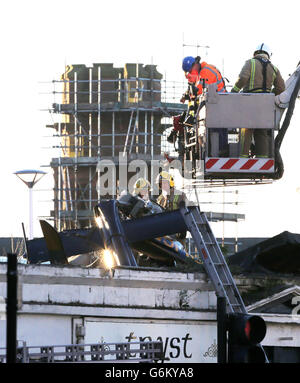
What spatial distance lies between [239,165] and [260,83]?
1361mm

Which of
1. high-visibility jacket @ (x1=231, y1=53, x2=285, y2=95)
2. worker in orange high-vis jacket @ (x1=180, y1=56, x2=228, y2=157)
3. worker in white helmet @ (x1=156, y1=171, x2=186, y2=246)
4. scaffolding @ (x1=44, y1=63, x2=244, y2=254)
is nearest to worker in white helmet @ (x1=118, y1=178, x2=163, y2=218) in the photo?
worker in orange high-vis jacket @ (x1=180, y1=56, x2=228, y2=157)

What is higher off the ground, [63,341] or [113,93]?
[113,93]

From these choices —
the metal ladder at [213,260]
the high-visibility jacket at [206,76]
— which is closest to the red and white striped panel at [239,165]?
the metal ladder at [213,260]

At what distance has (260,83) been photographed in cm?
2052

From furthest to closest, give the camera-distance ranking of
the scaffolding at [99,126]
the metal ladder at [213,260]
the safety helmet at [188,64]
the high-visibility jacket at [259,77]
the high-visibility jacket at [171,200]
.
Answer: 1. the scaffolding at [99,126]
2. the high-visibility jacket at [171,200]
3. the safety helmet at [188,64]
4. the high-visibility jacket at [259,77]
5. the metal ladder at [213,260]

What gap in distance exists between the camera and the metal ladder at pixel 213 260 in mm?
18656

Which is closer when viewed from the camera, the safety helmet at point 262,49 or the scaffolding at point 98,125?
the safety helmet at point 262,49

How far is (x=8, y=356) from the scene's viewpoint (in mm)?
11938

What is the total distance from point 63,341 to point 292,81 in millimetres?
6622

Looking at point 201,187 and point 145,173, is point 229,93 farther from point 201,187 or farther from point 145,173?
point 145,173

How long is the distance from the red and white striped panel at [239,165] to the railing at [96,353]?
3931 millimetres

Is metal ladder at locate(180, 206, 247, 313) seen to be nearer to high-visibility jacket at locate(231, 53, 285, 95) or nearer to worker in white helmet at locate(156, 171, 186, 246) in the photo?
high-visibility jacket at locate(231, 53, 285, 95)

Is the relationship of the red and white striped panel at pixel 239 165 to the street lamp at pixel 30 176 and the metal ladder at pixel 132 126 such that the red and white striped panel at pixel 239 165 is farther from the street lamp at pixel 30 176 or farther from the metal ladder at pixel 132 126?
the metal ladder at pixel 132 126
